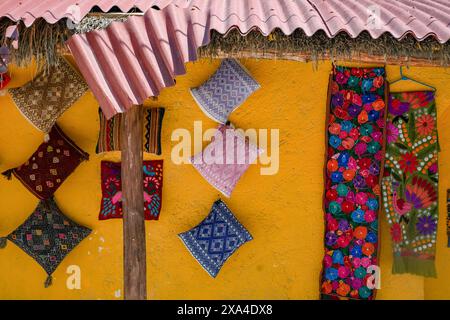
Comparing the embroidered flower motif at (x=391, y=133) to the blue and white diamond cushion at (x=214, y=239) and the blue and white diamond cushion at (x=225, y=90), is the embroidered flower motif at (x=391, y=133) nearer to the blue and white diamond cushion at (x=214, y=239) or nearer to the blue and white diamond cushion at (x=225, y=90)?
the blue and white diamond cushion at (x=225, y=90)

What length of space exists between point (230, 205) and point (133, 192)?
4.25 ft

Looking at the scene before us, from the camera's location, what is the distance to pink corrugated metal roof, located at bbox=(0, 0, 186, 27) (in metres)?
3.82

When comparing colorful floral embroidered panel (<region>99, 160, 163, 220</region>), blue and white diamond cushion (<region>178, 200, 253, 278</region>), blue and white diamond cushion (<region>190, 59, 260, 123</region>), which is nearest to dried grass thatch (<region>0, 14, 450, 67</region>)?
blue and white diamond cushion (<region>190, 59, 260, 123</region>)

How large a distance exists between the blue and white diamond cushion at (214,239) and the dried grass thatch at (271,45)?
1.60m

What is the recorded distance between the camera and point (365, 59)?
4133mm

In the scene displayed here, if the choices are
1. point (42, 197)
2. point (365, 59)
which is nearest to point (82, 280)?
point (42, 197)

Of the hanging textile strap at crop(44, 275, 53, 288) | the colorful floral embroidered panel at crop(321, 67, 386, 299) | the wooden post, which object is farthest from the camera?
the hanging textile strap at crop(44, 275, 53, 288)

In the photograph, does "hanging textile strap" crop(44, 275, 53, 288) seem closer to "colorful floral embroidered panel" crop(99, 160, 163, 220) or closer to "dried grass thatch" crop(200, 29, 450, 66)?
"colorful floral embroidered panel" crop(99, 160, 163, 220)

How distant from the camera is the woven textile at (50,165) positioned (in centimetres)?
518

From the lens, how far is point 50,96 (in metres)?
5.12

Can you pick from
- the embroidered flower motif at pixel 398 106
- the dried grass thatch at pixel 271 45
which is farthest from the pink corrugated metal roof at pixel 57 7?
the embroidered flower motif at pixel 398 106

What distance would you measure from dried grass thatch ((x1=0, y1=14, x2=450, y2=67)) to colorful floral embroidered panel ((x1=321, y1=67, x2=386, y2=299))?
101 centimetres

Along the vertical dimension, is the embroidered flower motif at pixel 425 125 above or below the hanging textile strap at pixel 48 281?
above
